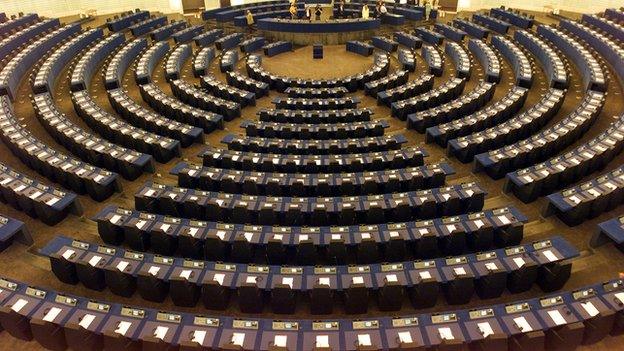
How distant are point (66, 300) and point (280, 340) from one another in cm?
536

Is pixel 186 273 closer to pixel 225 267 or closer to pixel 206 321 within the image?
pixel 225 267

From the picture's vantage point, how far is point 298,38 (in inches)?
1479

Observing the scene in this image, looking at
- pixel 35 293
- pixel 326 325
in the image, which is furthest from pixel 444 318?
pixel 35 293

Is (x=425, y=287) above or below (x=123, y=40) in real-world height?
below

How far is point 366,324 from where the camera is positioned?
399 inches

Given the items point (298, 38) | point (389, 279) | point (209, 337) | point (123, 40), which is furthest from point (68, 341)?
point (298, 38)

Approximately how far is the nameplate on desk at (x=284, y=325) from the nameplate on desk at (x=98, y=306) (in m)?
4.01

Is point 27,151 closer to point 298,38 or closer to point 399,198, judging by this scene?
point 399,198

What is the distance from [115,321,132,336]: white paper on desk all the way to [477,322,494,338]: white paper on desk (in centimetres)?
788

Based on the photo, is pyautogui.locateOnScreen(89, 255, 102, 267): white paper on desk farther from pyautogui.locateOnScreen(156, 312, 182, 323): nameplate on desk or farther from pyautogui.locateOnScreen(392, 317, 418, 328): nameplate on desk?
pyautogui.locateOnScreen(392, 317, 418, 328): nameplate on desk

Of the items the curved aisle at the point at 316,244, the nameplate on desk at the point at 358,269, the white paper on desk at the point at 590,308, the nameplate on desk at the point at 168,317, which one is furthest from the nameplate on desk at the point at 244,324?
the white paper on desk at the point at 590,308

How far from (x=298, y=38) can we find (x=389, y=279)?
97.6 ft

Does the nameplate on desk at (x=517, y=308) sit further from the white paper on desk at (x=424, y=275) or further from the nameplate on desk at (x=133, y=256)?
the nameplate on desk at (x=133, y=256)

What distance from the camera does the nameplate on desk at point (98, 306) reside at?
1054 centimetres
